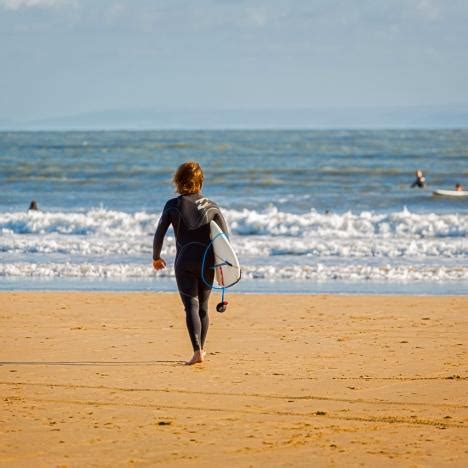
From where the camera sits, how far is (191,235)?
7.91 m

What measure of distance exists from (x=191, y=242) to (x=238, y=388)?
138 centimetres

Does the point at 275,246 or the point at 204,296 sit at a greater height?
the point at 275,246

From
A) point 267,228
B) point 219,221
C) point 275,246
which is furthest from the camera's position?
point 267,228

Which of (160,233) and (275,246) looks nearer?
(160,233)

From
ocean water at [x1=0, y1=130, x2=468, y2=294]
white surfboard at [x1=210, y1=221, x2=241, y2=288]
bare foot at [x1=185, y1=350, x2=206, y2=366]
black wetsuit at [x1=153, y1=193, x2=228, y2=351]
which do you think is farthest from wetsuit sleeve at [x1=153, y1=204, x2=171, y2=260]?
ocean water at [x1=0, y1=130, x2=468, y2=294]

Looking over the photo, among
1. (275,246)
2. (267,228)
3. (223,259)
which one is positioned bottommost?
(223,259)

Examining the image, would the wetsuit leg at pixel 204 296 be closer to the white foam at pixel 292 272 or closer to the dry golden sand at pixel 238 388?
the dry golden sand at pixel 238 388

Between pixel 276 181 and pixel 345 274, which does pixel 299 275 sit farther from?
pixel 276 181

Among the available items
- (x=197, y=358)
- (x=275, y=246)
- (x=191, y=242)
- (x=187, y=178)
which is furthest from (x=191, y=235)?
(x=275, y=246)

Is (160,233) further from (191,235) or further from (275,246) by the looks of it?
(275,246)

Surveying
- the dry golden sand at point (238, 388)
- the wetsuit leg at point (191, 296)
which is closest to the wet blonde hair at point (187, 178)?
the wetsuit leg at point (191, 296)

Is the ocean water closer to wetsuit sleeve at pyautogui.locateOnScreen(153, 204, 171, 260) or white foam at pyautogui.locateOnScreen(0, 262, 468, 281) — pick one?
white foam at pyautogui.locateOnScreen(0, 262, 468, 281)

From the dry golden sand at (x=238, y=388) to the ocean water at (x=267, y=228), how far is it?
3451 mm

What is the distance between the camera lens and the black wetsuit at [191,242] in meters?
7.86
